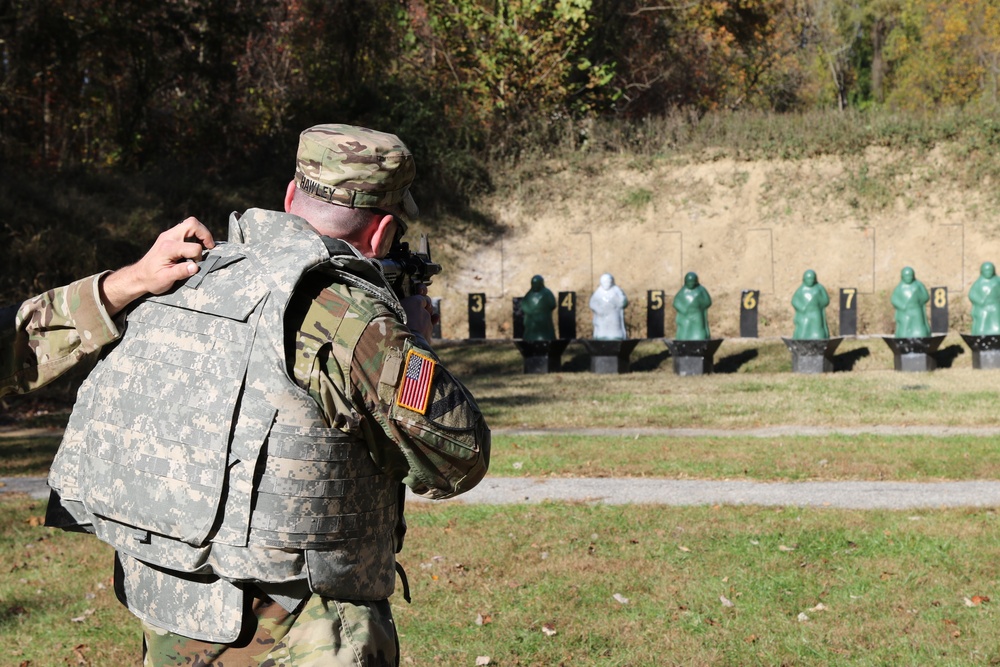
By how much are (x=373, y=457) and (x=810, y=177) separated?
22243mm

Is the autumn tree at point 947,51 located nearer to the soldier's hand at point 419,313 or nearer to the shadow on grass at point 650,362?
the shadow on grass at point 650,362

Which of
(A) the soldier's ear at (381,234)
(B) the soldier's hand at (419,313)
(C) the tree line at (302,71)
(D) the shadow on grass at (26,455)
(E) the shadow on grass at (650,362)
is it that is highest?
(C) the tree line at (302,71)

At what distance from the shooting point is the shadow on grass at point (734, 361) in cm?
1686

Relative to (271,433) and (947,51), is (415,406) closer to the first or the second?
(271,433)

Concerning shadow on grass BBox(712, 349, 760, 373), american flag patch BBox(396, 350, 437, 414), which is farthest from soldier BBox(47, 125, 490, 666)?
shadow on grass BBox(712, 349, 760, 373)

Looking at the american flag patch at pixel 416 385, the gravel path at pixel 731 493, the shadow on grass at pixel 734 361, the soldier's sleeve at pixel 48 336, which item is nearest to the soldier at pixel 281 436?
the american flag patch at pixel 416 385

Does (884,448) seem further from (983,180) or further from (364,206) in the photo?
(983,180)

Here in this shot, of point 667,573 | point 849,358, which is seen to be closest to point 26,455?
point 667,573

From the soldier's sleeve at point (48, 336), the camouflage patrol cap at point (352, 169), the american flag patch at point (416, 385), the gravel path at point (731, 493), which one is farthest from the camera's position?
the gravel path at point (731, 493)

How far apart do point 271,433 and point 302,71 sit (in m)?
26.9

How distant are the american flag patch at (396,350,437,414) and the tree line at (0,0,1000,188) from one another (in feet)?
69.3

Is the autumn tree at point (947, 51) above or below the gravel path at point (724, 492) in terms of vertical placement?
above

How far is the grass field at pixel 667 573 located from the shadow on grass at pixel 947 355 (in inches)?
283

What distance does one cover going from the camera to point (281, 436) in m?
2.25
